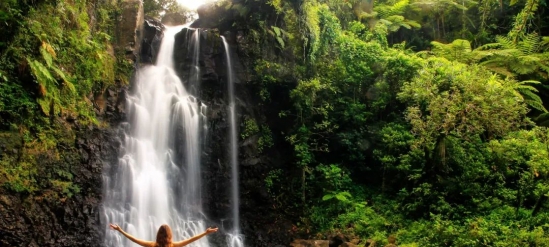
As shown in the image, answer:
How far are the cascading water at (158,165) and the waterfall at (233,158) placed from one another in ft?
3.31

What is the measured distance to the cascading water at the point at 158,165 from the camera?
35.1 ft

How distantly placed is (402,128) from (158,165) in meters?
8.11

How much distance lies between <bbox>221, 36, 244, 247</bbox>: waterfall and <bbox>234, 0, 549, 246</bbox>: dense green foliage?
1.02 meters

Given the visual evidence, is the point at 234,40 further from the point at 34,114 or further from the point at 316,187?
the point at 34,114

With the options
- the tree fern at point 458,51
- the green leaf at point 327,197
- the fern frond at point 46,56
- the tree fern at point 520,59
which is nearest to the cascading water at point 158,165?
the fern frond at point 46,56

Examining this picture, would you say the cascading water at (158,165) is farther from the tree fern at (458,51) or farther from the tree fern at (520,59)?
the tree fern at (520,59)

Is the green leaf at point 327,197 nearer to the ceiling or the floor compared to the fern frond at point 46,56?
nearer to the floor

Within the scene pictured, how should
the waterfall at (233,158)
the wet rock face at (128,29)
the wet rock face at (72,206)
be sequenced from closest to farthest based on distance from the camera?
the wet rock face at (72,206)
the waterfall at (233,158)
the wet rock face at (128,29)

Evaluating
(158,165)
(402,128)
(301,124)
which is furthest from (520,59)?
(158,165)

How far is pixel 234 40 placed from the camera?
1552 cm

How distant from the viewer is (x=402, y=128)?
13883mm

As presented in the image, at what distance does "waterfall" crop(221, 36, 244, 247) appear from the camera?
12.4 m

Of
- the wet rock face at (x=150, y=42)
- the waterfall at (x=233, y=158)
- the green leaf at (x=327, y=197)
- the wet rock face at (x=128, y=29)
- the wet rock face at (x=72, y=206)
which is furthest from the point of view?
the wet rock face at (x=150, y=42)

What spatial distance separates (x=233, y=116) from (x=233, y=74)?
1.66 metres
